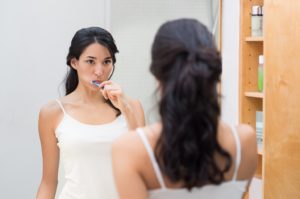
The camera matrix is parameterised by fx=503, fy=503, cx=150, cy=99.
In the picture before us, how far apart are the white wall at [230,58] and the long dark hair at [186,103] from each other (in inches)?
58.9

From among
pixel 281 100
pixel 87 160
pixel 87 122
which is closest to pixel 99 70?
pixel 87 122

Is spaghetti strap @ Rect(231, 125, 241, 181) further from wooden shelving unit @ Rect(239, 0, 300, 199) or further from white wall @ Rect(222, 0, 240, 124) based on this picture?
white wall @ Rect(222, 0, 240, 124)

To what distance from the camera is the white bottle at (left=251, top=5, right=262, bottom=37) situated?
2215 millimetres

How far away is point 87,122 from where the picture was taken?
1650 mm

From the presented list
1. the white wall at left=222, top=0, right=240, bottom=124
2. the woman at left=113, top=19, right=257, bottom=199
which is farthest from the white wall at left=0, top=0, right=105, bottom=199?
the woman at left=113, top=19, right=257, bottom=199

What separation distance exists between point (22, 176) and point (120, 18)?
0.94 meters

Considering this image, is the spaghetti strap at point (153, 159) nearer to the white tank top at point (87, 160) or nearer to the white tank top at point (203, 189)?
the white tank top at point (203, 189)

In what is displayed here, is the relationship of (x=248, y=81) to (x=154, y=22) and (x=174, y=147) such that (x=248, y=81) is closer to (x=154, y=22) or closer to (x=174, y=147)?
(x=154, y=22)

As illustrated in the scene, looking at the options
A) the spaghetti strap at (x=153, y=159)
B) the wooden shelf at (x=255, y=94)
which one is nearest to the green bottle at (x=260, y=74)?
the wooden shelf at (x=255, y=94)

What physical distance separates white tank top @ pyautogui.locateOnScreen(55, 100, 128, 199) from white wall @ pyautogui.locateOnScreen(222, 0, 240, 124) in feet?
3.19

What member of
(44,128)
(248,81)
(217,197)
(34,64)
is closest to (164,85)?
(217,197)

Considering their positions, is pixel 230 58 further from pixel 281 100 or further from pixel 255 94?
pixel 281 100

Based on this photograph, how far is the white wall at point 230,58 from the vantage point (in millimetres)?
2424

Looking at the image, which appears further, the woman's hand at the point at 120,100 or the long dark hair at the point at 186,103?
the woman's hand at the point at 120,100
